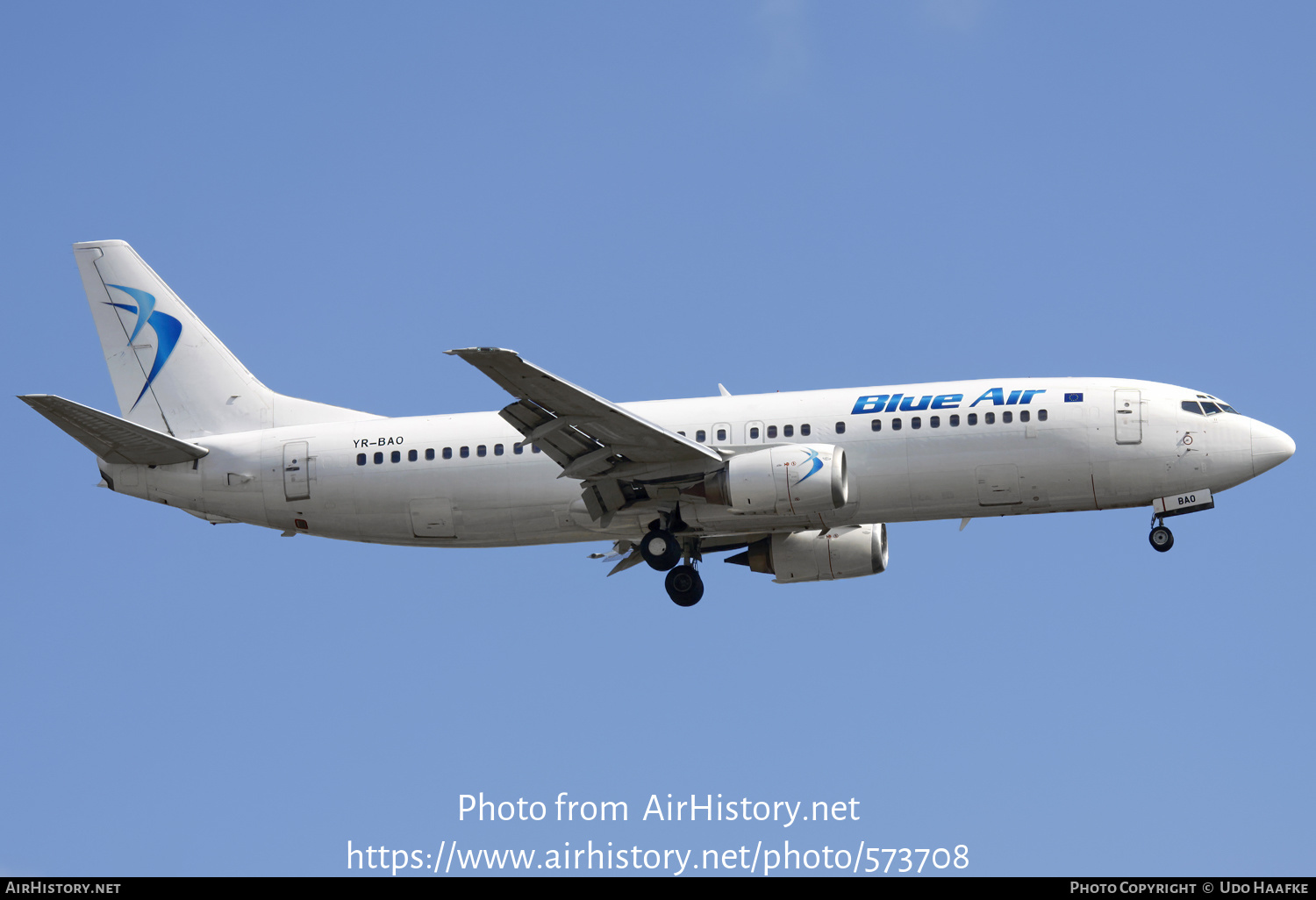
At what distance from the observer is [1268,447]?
38156 millimetres

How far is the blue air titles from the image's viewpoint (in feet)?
126

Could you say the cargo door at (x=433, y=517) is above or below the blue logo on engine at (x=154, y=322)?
below

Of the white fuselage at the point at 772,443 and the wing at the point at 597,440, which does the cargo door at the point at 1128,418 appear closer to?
the white fuselage at the point at 772,443

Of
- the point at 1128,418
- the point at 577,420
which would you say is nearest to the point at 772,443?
the point at 577,420

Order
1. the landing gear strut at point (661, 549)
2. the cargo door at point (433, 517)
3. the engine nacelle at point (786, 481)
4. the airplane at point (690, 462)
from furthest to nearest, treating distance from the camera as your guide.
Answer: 1. the cargo door at point (433, 517)
2. the landing gear strut at point (661, 549)
3. the airplane at point (690, 462)
4. the engine nacelle at point (786, 481)

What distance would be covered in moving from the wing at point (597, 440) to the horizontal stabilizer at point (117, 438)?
30.6 ft

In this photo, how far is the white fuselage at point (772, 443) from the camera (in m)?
38.0

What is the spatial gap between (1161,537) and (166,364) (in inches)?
1066

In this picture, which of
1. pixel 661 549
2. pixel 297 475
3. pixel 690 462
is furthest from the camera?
pixel 297 475

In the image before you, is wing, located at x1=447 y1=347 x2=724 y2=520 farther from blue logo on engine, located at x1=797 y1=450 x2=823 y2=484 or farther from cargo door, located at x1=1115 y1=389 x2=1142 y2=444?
cargo door, located at x1=1115 y1=389 x2=1142 y2=444

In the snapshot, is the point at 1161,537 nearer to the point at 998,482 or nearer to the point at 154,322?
the point at 998,482

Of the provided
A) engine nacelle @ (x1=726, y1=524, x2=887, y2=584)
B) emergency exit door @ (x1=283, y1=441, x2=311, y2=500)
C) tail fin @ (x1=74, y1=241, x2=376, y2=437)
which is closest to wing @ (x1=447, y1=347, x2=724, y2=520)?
engine nacelle @ (x1=726, y1=524, x2=887, y2=584)

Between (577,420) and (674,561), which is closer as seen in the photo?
(577,420)

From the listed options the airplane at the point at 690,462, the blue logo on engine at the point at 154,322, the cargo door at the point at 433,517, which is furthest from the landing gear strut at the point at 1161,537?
the blue logo on engine at the point at 154,322
